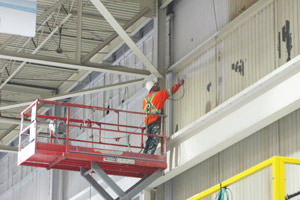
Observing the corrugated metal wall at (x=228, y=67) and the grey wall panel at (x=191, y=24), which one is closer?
the corrugated metal wall at (x=228, y=67)

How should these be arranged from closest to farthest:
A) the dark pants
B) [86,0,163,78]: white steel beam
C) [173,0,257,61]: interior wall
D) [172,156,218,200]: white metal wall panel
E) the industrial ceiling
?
1. [86,0,163,78]: white steel beam
2. [173,0,257,61]: interior wall
3. [172,156,218,200]: white metal wall panel
4. the dark pants
5. the industrial ceiling

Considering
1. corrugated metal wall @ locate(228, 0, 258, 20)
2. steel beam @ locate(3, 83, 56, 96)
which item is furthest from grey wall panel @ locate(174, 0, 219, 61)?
steel beam @ locate(3, 83, 56, 96)

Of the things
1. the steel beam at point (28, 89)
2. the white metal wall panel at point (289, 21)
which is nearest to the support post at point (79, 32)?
the white metal wall panel at point (289, 21)

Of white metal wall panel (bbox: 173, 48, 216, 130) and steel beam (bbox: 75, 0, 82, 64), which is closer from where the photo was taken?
white metal wall panel (bbox: 173, 48, 216, 130)

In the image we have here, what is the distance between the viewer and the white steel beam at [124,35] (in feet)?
73.1

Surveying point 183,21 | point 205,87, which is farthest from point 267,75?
point 183,21

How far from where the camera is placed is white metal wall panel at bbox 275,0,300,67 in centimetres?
1867

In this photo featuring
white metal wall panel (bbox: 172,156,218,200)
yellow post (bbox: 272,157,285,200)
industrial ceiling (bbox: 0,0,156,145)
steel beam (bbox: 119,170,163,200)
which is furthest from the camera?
industrial ceiling (bbox: 0,0,156,145)

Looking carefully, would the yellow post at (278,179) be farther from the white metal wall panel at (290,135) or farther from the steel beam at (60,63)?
the steel beam at (60,63)

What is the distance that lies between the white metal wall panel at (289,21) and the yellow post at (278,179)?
706 cm

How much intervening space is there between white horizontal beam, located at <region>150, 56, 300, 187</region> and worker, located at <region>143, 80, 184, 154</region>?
2.31 feet

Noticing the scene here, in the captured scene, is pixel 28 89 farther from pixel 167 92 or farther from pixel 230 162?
pixel 230 162

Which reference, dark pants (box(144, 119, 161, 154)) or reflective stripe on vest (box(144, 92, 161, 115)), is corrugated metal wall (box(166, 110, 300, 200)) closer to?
dark pants (box(144, 119, 161, 154))

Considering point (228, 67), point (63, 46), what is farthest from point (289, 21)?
point (63, 46)
